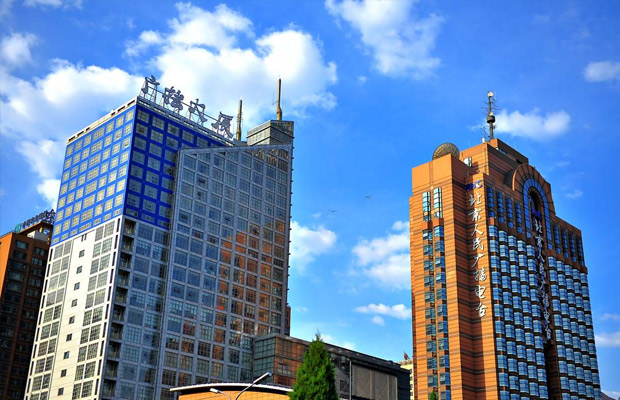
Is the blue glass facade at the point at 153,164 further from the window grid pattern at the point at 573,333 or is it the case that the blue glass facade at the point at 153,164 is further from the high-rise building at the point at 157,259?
the window grid pattern at the point at 573,333

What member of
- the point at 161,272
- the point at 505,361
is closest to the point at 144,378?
the point at 161,272

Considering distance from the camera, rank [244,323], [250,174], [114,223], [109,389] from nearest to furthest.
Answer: [109,389]
[114,223]
[244,323]
[250,174]

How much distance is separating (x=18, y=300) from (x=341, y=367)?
7912 cm

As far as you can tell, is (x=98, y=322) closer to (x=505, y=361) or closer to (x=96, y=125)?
(x=96, y=125)

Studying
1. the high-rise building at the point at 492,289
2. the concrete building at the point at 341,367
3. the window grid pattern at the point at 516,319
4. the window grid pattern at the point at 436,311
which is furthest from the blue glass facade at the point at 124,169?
the window grid pattern at the point at 516,319

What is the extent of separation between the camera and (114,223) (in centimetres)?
13212

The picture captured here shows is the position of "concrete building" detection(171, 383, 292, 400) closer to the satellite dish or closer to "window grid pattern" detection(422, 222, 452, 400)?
"window grid pattern" detection(422, 222, 452, 400)

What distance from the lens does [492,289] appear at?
145m

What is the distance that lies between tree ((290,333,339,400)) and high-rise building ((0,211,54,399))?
121 m

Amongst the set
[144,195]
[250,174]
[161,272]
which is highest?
[250,174]

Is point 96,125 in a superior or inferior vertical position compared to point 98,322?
superior

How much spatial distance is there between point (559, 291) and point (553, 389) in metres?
22.9

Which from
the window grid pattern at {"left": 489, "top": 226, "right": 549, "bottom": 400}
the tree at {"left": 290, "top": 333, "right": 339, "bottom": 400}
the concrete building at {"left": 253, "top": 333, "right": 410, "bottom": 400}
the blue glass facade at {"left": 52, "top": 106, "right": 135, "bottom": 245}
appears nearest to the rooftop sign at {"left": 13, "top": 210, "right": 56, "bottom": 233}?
the blue glass facade at {"left": 52, "top": 106, "right": 135, "bottom": 245}

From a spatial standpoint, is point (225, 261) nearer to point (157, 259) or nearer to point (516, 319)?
point (157, 259)
